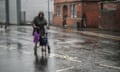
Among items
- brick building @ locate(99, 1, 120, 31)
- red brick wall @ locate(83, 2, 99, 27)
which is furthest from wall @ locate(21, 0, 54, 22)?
brick building @ locate(99, 1, 120, 31)

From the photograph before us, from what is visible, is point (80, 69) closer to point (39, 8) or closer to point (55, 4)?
point (55, 4)

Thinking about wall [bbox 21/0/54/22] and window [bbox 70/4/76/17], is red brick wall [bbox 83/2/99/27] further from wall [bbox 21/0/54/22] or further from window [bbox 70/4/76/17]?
wall [bbox 21/0/54/22]

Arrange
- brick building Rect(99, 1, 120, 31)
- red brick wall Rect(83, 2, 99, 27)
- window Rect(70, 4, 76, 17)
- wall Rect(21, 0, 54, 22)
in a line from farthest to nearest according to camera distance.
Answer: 1. wall Rect(21, 0, 54, 22)
2. window Rect(70, 4, 76, 17)
3. red brick wall Rect(83, 2, 99, 27)
4. brick building Rect(99, 1, 120, 31)

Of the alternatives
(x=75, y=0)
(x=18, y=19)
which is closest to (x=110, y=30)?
(x=75, y=0)

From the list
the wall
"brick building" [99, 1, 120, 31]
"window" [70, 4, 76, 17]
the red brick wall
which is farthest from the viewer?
the wall

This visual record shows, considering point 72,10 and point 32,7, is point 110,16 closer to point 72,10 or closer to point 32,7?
point 72,10

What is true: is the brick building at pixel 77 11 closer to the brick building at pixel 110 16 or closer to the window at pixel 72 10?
the window at pixel 72 10

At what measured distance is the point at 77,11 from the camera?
4431 cm

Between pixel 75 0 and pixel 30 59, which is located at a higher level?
pixel 75 0

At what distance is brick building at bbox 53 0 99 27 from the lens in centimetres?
4328

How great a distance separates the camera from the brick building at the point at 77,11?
142 feet

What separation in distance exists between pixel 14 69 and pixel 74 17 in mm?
34576

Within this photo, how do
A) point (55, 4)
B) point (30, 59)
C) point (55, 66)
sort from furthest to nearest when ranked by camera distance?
point (55, 4) → point (30, 59) → point (55, 66)

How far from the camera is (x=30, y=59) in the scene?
13773 mm
